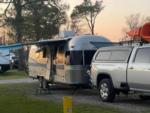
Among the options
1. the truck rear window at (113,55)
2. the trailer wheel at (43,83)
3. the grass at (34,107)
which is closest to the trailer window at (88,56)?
the truck rear window at (113,55)

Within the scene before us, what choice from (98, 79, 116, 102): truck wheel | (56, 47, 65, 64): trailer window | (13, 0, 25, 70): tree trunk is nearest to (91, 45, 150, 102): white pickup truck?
(98, 79, 116, 102): truck wheel

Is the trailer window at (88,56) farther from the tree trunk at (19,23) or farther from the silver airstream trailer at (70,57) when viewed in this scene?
the tree trunk at (19,23)

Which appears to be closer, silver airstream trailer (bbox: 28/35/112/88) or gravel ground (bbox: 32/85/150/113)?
gravel ground (bbox: 32/85/150/113)

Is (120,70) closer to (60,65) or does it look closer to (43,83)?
(60,65)

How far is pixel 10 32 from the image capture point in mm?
48656

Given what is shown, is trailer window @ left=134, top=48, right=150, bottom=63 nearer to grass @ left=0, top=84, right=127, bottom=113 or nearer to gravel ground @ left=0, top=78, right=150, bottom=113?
gravel ground @ left=0, top=78, right=150, bottom=113

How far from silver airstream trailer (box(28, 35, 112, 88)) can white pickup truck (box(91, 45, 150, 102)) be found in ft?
4.51

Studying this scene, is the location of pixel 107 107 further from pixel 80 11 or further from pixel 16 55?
pixel 80 11

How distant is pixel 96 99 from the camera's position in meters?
18.5

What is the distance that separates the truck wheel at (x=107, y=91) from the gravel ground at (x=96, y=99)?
23 centimetres

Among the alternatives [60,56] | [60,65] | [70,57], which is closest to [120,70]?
[70,57]

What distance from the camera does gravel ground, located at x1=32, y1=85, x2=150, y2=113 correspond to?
51.4 ft

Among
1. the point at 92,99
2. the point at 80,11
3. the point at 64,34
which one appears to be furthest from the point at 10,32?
the point at 92,99

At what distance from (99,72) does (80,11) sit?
147ft
